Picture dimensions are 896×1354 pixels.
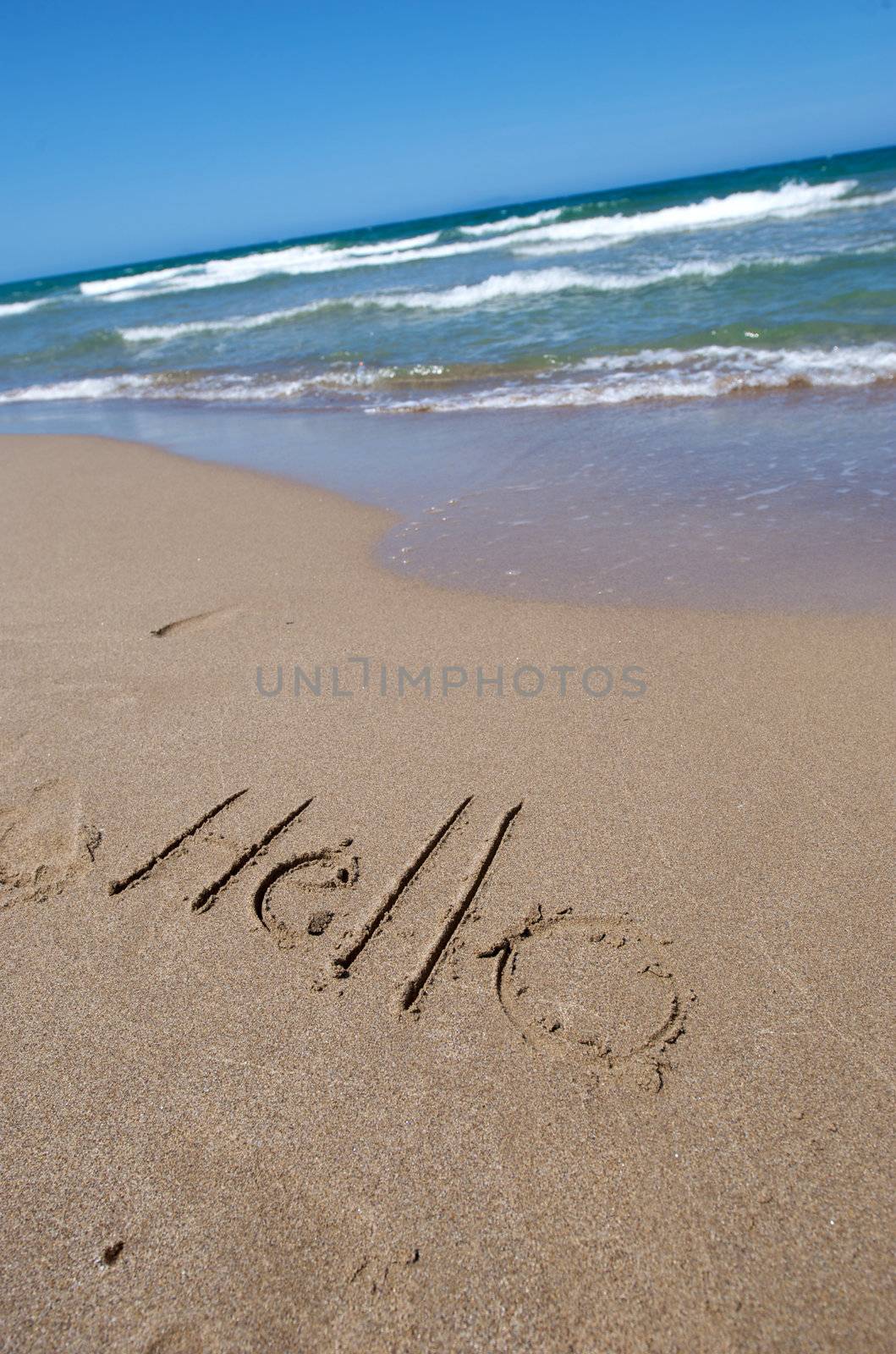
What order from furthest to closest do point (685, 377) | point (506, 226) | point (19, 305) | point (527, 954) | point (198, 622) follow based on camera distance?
point (19, 305) → point (506, 226) → point (685, 377) → point (198, 622) → point (527, 954)

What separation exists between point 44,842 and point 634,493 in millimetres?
3615

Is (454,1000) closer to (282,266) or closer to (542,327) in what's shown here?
(542,327)

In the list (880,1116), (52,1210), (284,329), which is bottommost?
(880,1116)

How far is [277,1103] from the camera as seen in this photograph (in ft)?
5.44

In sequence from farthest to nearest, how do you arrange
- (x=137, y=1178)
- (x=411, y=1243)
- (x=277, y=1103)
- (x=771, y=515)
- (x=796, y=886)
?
(x=771, y=515), (x=796, y=886), (x=277, y=1103), (x=137, y=1178), (x=411, y=1243)

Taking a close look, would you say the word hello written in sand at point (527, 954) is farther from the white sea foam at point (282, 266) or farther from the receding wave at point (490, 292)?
the white sea foam at point (282, 266)

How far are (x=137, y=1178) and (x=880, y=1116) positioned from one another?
1358 millimetres

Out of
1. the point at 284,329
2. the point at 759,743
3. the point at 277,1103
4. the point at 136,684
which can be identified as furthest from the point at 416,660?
the point at 284,329

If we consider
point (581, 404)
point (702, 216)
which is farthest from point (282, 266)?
point (581, 404)

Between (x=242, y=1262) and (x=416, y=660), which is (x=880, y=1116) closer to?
(x=242, y=1262)

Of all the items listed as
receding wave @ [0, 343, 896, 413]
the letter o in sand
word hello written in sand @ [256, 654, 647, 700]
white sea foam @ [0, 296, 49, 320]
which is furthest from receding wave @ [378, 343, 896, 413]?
white sea foam @ [0, 296, 49, 320]

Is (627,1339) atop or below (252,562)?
below

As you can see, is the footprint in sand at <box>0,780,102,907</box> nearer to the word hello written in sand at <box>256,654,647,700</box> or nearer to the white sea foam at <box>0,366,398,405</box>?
the word hello written in sand at <box>256,654,647,700</box>

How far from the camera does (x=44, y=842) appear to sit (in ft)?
7.89
